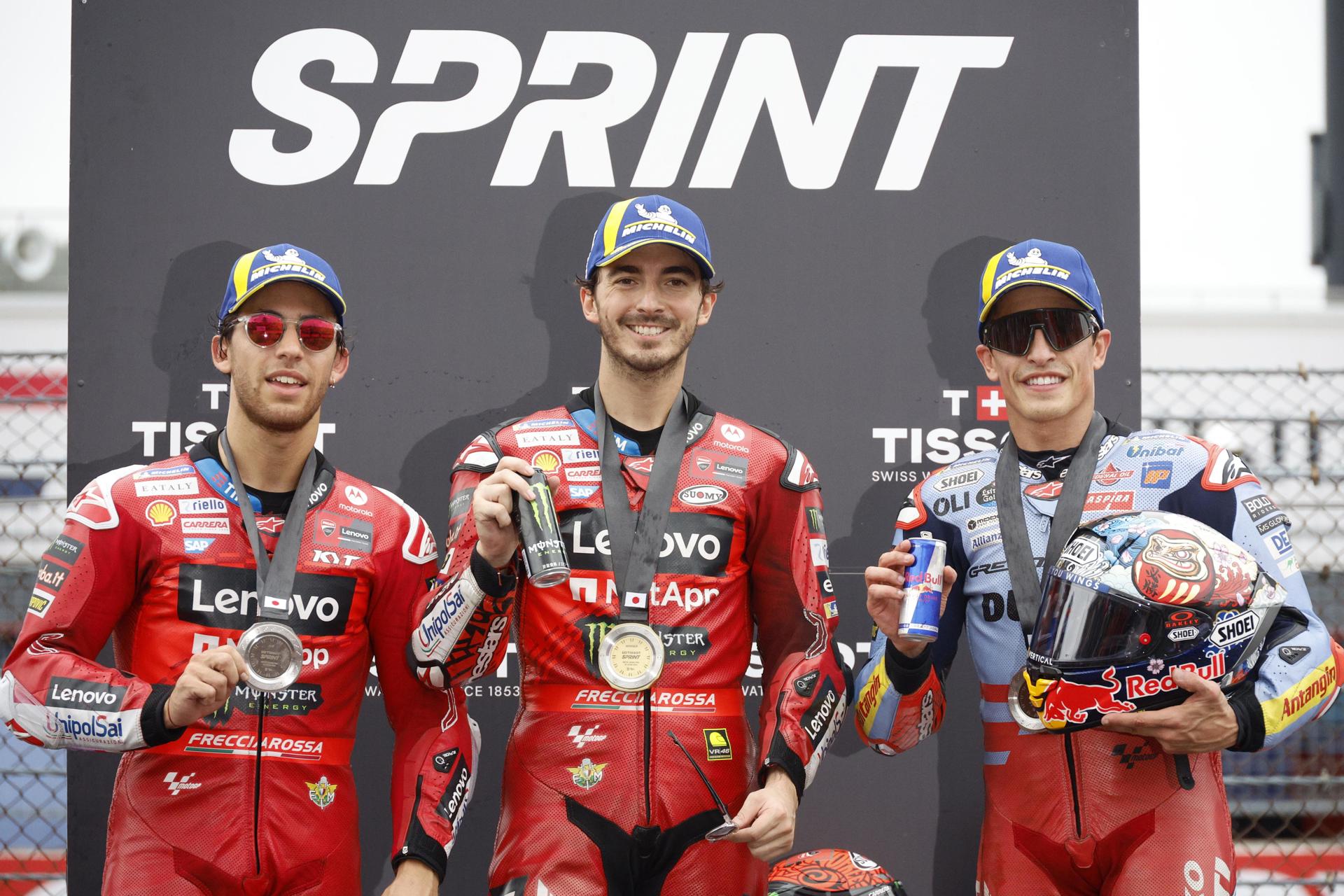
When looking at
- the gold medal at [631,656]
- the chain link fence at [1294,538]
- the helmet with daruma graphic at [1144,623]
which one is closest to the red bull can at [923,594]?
the helmet with daruma graphic at [1144,623]

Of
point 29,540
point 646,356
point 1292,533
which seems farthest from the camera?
point 29,540

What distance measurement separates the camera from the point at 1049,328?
316 centimetres

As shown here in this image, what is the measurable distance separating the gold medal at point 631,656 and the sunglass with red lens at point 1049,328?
1206mm

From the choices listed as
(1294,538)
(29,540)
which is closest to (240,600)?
(29,540)

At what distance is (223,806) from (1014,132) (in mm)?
3346

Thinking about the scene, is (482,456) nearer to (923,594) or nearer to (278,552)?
(278,552)

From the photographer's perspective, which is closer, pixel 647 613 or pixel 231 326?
pixel 647 613

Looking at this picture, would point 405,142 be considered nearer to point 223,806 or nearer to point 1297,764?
point 223,806

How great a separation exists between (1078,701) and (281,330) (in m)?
2.13

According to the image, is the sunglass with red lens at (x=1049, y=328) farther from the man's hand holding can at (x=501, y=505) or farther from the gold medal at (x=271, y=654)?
the gold medal at (x=271, y=654)

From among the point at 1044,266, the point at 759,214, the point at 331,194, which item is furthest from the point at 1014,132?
the point at 331,194

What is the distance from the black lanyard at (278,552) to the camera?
297cm

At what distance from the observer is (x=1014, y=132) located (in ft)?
14.2

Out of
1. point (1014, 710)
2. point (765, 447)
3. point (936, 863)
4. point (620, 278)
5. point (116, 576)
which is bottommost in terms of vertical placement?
point (936, 863)
